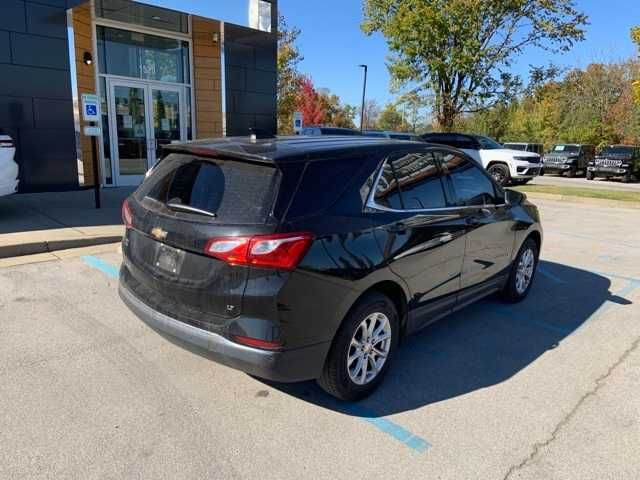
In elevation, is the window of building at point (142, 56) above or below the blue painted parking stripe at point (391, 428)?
above

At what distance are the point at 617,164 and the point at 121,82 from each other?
24.6m

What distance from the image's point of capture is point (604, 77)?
133 feet

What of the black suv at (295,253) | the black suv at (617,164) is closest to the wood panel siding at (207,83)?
the black suv at (295,253)

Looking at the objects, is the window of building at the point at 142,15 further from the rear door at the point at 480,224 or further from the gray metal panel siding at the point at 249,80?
the rear door at the point at 480,224

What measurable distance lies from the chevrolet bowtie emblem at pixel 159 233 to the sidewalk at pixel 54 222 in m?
4.08

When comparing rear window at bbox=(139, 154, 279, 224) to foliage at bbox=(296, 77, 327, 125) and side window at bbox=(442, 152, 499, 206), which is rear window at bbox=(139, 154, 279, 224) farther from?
foliage at bbox=(296, 77, 327, 125)

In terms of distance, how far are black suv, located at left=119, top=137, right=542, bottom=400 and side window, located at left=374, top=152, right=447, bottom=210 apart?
0.01 m

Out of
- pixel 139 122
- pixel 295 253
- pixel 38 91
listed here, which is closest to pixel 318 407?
pixel 295 253

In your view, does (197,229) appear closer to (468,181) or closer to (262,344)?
(262,344)

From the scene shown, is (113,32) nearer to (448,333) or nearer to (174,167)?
(174,167)

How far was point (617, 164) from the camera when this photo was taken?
1010 inches

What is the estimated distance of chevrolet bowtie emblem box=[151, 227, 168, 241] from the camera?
10.0 ft

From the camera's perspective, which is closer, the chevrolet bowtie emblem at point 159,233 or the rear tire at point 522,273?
the chevrolet bowtie emblem at point 159,233

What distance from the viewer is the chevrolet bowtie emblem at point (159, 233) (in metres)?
3.05
